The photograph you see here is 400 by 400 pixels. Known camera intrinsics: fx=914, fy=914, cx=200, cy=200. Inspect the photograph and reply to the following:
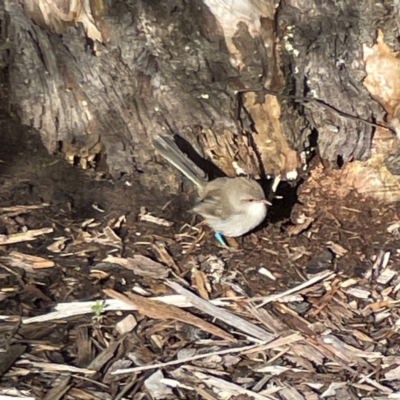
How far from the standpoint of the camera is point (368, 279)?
513cm

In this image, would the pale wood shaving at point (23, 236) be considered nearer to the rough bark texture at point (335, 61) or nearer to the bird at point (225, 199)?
the bird at point (225, 199)

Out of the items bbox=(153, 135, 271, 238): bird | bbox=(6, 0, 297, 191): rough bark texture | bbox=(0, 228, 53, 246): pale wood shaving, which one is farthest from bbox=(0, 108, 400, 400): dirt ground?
bbox=(6, 0, 297, 191): rough bark texture

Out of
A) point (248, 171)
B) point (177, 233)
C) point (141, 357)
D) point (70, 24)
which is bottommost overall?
point (141, 357)

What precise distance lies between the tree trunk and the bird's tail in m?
0.10

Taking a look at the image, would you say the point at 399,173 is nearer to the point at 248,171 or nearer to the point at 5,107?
the point at 248,171

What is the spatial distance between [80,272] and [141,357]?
77 centimetres

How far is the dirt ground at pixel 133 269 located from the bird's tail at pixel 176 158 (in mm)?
281

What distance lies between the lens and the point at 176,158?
542cm

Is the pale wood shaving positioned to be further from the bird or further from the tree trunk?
the bird

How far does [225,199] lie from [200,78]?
74 cm

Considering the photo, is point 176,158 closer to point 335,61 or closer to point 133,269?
point 133,269

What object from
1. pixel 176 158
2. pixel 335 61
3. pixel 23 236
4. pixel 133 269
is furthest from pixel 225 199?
pixel 23 236

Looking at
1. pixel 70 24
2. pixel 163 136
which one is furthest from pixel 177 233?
pixel 70 24

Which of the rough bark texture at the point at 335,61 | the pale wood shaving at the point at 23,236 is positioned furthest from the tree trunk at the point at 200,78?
the pale wood shaving at the point at 23,236
